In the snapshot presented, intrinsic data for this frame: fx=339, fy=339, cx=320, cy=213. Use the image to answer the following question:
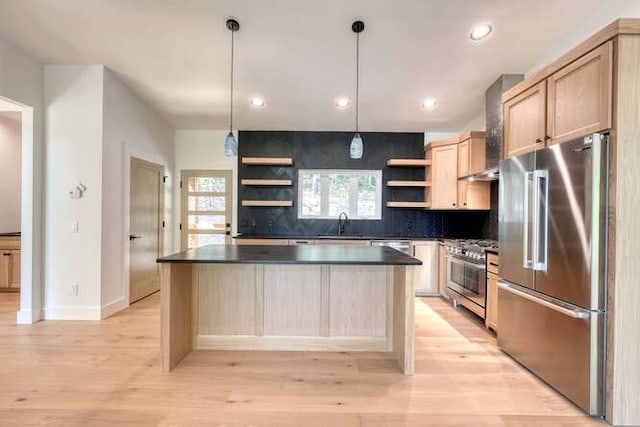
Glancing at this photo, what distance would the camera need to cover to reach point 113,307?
13.3 ft

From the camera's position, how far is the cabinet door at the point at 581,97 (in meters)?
2.06

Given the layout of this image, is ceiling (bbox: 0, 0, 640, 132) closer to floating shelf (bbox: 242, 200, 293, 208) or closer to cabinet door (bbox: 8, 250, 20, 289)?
floating shelf (bbox: 242, 200, 293, 208)

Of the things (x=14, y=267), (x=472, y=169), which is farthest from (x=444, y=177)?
(x=14, y=267)

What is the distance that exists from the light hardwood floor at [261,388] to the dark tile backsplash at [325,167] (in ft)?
8.46

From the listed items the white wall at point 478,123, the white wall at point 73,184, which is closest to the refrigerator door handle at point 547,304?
the white wall at point 478,123

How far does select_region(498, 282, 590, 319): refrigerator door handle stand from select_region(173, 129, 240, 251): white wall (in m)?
4.13

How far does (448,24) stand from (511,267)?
2302mm

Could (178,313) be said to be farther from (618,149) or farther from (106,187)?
(618,149)

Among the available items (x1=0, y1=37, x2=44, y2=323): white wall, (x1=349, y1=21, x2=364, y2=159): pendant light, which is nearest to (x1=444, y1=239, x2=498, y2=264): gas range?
(x1=349, y1=21, x2=364, y2=159): pendant light

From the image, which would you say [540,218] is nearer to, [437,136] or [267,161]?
[437,136]

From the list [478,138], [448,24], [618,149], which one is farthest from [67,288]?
[478,138]

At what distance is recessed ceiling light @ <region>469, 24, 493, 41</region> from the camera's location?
10.6 feet

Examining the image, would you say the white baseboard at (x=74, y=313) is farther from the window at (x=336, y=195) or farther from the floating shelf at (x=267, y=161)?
the window at (x=336, y=195)

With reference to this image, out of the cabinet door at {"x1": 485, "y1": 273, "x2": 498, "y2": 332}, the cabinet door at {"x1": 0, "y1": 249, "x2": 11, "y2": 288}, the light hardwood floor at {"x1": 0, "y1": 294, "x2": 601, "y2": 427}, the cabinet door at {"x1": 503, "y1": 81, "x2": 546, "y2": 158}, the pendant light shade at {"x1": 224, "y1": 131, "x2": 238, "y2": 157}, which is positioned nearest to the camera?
the light hardwood floor at {"x1": 0, "y1": 294, "x2": 601, "y2": 427}
